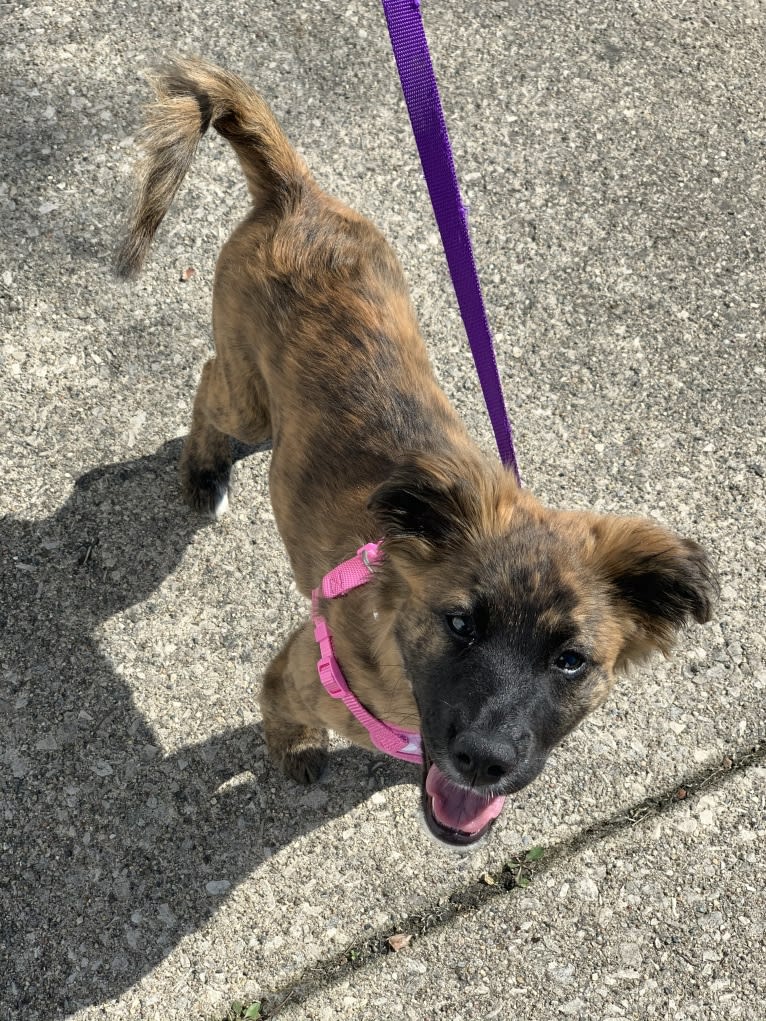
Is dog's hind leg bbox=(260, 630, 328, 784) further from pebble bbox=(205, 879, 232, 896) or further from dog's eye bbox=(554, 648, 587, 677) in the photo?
dog's eye bbox=(554, 648, 587, 677)

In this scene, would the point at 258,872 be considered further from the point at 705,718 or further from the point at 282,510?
the point at 705,718

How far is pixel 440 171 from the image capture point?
109 inches

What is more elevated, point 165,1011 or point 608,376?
point 608,376

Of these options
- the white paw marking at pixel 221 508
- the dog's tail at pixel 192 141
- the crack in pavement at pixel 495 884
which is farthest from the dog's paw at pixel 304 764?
the dog's tail at pixel 192 141

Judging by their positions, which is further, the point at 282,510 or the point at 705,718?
the point at 705,718

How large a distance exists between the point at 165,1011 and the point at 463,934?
3.14 feet

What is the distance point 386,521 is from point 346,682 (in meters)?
0.59

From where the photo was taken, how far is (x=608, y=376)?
4176 millimetres

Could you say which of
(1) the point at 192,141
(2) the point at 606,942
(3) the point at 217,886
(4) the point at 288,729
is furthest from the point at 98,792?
(1) the point at 192,141

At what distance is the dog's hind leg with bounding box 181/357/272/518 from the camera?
3.44 m

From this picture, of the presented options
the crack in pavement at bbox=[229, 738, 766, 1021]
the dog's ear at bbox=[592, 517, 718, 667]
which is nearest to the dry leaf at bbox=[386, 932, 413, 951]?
the crack in pavement at bbox=[229, 738, 766, 1021]

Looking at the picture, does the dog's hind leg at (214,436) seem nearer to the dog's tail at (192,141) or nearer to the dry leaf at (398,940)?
the dog's tail at (192,141)

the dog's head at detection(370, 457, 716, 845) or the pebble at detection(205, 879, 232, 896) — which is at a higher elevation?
the dog's head at detection(370, 457, 716, 845)

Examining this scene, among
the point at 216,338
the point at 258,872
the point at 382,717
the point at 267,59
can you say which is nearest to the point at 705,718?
the point at 382,717
